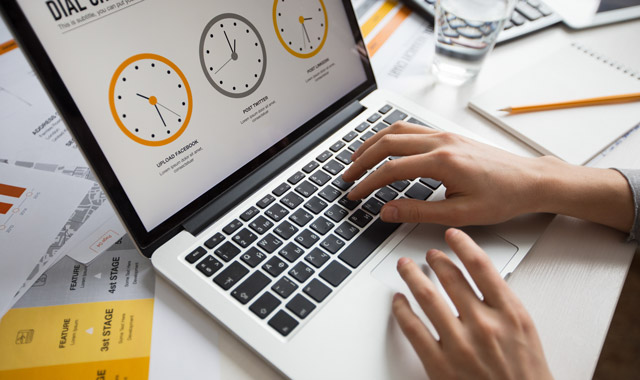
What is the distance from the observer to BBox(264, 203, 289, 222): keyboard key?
529 millimetres

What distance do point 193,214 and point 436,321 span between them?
29 centimetres

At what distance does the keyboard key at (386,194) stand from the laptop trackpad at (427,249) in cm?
5

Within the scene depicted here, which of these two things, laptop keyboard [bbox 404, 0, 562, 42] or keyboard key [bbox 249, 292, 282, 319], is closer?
keyboard key [bbox 249, 292, 282, 319]

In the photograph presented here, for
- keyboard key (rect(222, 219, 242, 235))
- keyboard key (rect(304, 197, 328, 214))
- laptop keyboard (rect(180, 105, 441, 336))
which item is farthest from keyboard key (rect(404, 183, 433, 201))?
keyboard key (rect(222, 219, 242, 235))

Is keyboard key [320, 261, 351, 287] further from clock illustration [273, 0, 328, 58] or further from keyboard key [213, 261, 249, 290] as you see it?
clock illustration [273, 0, 328, 58]

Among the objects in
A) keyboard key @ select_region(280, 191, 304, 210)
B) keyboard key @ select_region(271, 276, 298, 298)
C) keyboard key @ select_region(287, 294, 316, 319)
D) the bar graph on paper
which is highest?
the bar graph on paper

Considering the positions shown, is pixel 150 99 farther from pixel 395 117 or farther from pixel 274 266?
pixel 395 117

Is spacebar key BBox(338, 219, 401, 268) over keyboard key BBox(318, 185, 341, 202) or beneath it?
beneath

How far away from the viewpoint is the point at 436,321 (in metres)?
0.42

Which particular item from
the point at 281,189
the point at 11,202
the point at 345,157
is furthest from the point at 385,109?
the point at 11,202

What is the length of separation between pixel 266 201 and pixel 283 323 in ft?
0.51

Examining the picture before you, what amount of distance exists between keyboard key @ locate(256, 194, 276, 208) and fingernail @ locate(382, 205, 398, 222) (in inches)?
5.1

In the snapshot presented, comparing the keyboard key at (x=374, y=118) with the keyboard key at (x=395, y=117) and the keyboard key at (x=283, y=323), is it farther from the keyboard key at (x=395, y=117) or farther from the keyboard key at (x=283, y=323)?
the keyboard key at (x=283, y=323)

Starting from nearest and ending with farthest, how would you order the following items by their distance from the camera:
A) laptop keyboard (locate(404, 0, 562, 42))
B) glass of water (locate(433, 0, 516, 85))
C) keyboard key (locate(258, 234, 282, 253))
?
keyboard key (locate(258, 234, 282, 253))
glass of water (locate(433, 0, 516, 85))
laptop keyboard (locate(404, 0, 562, 42))
